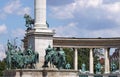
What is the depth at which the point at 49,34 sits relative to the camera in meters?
75.4

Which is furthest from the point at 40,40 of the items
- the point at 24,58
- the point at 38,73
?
the point at 38,73

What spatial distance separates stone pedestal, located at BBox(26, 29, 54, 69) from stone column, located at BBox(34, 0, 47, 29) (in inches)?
50.9

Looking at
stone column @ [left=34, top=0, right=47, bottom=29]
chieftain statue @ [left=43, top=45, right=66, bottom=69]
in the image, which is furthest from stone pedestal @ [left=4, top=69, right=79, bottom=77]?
stone column @ [left=34, top=0, right=47, bottom=29]

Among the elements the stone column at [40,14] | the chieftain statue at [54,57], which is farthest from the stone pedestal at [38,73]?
the stone column at [40,14]

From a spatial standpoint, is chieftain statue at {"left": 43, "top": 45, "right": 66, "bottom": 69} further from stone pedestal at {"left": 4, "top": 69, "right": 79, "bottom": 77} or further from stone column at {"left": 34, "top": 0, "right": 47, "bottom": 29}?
stone column at {"left": 34, "top": 0, "right": 47, "bottom": 29}

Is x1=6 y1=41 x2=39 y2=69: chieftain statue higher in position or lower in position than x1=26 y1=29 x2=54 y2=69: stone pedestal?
lower

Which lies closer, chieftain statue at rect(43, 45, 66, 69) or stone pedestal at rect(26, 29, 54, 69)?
chieftain statue at rect(43, 45, 66, 69)

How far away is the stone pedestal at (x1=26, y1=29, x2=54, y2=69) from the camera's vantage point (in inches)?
2958

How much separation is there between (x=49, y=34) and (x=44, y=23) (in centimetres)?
255

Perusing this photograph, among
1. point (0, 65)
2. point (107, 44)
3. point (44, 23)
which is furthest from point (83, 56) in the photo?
point (44, 23)

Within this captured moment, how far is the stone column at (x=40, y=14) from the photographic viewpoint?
252 ft

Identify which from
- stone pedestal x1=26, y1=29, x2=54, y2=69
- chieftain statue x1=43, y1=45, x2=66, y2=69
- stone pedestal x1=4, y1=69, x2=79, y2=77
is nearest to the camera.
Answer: stone pedestal x1=4, y1=69, x2=79, y2=77

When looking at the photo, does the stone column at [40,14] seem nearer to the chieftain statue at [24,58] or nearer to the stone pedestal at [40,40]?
the stone pedestal at [40,40]

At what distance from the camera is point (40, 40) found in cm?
7531
